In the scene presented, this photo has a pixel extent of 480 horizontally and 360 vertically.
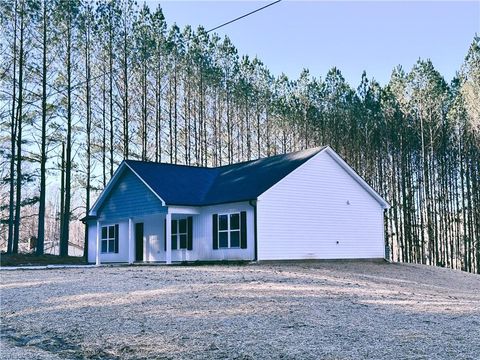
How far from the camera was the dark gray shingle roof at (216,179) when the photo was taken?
22047mm

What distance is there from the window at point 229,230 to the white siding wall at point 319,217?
1222 millimetres

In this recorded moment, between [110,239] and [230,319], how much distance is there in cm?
1949

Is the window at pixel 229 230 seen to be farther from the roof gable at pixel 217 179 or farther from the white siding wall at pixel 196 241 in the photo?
the roof gable at pixel 217 179

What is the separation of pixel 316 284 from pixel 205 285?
2976 mm

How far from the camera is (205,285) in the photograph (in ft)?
43.9

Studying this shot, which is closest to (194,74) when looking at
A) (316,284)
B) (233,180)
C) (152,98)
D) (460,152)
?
(152,98)

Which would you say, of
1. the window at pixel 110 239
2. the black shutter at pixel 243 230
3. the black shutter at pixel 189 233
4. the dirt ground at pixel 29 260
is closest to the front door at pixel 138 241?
the window at pixel 110 239

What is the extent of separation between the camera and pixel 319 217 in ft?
75.1

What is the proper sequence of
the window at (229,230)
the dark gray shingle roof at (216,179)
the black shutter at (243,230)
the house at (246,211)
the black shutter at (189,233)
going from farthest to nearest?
1. the black shutter at (189,233)
2. the dark gray shingle roof at (216,179)
3. the window at (229,230)
4. the house at (246,211)
5. the black shutter at (243,230)

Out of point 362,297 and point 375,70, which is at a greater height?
point 375,70

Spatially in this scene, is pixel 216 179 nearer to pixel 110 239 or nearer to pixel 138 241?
pixel 138 241

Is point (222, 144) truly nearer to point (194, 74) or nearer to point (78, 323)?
point (194, 74)

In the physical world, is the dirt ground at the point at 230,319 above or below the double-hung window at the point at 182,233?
below

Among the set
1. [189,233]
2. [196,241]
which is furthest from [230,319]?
[189,233]
